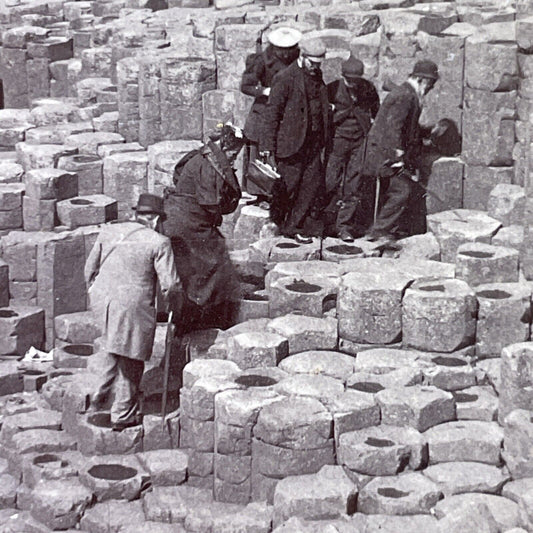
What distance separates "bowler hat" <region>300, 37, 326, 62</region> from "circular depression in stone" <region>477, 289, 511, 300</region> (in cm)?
285

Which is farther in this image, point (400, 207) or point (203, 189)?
point (400, 207)

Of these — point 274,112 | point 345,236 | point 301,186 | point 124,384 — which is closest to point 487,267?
point 345,236

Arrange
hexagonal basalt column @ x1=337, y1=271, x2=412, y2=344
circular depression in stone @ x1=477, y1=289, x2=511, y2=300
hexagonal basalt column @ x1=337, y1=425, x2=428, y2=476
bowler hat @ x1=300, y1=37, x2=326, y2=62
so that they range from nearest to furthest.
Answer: hexagonal basalt column @ x1=337, y1=425, x2=428, y2=476 → hexagonal basalt column @ x1=337, y1=271, x2=412, y2=344 → circular depression in stone @ x1=477, y1=289, x2=511, y2=300 → bowler hat @ x1=300, y1=37, x2=326, y2=62

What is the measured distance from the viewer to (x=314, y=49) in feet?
43.5

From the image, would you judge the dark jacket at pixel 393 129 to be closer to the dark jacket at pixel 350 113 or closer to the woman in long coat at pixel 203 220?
the dark jacket at pixel 350 113

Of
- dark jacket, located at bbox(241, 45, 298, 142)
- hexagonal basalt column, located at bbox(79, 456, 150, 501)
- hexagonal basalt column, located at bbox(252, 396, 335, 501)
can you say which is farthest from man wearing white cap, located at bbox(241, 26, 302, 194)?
hexagonal basalt column, located at bbox(252, 396, 335, 501)

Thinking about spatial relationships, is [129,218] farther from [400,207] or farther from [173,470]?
[173,470]

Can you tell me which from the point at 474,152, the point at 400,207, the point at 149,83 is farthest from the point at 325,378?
the point at 149,83

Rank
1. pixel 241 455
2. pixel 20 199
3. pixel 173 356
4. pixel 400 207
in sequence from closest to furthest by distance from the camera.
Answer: pixel 241 455
pixel 173 356
pixel 400 207
pixel 20 199

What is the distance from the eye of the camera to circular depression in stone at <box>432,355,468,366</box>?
35.9 feet

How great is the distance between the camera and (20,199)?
1403 cm

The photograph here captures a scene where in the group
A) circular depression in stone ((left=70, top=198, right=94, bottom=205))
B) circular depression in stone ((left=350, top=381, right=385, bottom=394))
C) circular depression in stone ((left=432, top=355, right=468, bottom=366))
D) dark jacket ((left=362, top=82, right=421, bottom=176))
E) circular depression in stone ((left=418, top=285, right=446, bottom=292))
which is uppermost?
dark jacket ((left=362, top=82, right=421, bottom=176))

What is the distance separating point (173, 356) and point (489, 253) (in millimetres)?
2738

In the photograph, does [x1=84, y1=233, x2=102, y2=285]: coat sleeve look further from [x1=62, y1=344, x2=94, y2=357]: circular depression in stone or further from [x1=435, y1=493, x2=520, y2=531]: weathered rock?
[x1=435, y1=493, x2=520, y2=531]: weathered rock
